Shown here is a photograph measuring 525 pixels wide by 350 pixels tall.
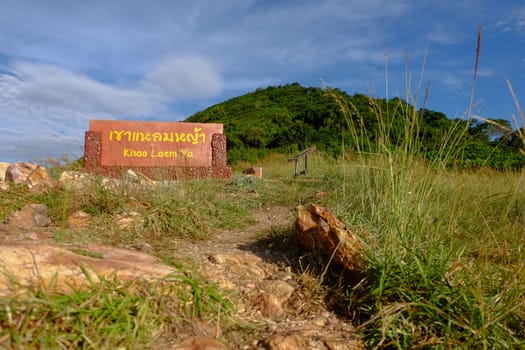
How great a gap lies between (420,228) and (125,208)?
1999 millimetres

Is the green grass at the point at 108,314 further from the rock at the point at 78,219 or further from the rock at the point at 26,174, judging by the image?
the rock at the point at 26,174

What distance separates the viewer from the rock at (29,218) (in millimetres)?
2578

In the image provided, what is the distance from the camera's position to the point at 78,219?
8.45ft

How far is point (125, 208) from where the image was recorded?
2.71 m

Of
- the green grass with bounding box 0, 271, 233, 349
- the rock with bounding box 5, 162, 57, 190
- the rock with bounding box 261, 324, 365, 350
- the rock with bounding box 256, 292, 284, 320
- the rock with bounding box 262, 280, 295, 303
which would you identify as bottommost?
the rock with bounding box 261, 324, 365, 350

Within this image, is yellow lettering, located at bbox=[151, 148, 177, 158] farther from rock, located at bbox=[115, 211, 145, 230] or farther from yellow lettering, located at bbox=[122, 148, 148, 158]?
rock, located at bbox=[115, 211, 145, 230]

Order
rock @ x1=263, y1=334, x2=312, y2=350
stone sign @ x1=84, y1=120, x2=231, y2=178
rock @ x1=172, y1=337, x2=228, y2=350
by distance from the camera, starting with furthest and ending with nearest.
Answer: stone sign @ x1=84, y1=120, x2=231, y2=178
rock @ x1=263, y1=334, x2=312, y2=350
rock @ x1=172, y1=337, x2=228, y2=350

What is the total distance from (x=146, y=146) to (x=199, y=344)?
6.23m

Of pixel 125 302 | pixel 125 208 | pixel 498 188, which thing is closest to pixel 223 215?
pixel 125 208

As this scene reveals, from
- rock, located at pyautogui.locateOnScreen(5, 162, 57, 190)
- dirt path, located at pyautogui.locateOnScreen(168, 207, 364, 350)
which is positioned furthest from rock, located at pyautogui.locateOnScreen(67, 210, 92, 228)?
rock, located at pyautogui.locateOnScreen(5, 162, 57, 190)

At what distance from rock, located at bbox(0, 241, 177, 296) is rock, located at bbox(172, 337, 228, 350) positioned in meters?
0.28

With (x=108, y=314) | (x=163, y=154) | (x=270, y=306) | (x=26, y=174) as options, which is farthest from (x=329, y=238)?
(x=163, y=154)

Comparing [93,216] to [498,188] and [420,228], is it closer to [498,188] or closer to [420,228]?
[420,228]

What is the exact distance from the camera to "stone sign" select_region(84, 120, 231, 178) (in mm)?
6867
